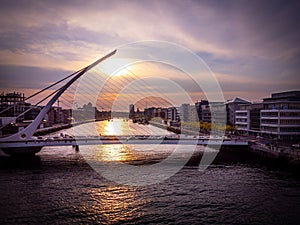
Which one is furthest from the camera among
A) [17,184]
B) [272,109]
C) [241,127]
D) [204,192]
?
[241,127]

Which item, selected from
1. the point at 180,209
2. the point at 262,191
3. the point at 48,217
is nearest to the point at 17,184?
the point at 48,217

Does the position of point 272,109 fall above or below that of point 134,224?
above

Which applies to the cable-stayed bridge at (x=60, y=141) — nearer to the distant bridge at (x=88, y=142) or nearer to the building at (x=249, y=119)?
the distant bridge at (x=88, y=142)

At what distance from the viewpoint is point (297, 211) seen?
757 cm

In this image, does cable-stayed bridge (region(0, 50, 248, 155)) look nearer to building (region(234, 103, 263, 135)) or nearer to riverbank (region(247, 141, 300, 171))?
riverbank (region(247, 141, 300, 171))

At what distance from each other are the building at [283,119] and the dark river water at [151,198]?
1145cm

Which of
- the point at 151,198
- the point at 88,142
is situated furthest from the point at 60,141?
the point at 151,198

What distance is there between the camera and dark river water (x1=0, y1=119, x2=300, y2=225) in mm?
7023

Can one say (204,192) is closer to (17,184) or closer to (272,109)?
(17,184)

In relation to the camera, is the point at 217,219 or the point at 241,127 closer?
the point at 217,219

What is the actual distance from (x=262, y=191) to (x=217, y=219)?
10.8 ft

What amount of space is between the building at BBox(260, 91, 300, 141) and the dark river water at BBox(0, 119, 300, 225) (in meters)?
11.4

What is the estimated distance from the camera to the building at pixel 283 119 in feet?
74.2

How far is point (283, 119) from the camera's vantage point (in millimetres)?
22797
